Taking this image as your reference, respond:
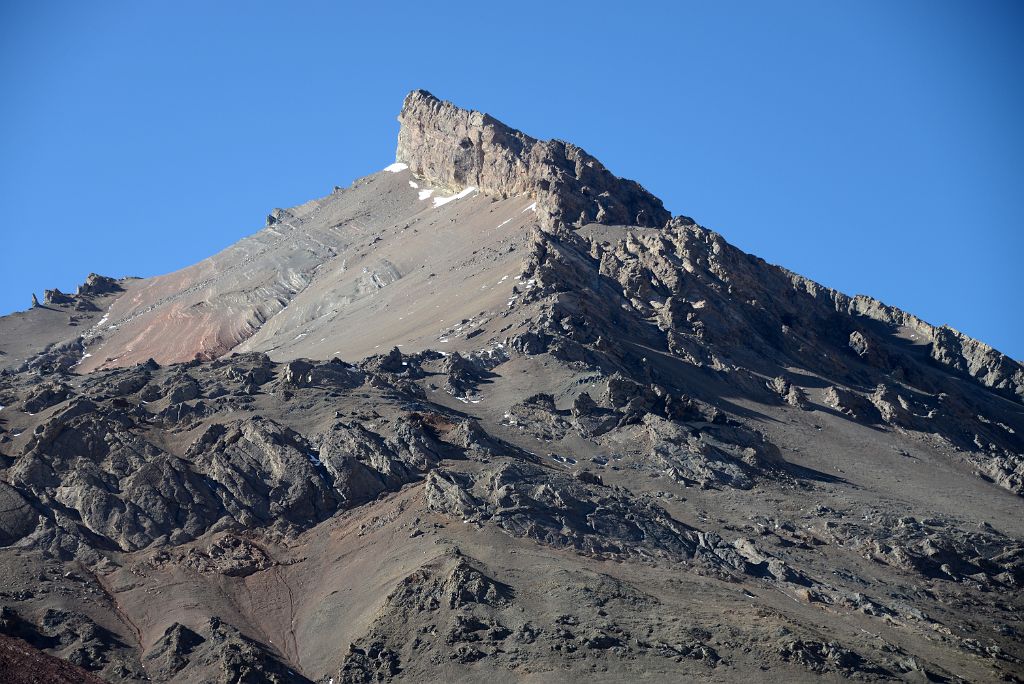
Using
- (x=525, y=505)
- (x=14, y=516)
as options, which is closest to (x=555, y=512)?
(x=525, y=505)

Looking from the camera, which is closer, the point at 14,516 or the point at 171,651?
the point at 171,651

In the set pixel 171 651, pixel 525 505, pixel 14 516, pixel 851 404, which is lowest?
pixel 171 651

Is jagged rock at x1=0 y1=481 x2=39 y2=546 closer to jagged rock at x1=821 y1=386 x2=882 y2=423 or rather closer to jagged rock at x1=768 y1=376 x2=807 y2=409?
jagged rock at x1=768 y1=376 x2=807 y2=409

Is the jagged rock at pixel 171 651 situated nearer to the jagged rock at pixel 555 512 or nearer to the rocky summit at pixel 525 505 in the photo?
the rocky summit at pixel 525 505

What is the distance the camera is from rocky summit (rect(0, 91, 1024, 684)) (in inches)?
3302

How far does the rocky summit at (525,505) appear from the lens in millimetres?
83875

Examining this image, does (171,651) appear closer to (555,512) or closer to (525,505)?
(525,505)

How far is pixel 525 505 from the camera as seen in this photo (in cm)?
9856

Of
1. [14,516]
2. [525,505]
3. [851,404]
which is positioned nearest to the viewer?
[14,516]

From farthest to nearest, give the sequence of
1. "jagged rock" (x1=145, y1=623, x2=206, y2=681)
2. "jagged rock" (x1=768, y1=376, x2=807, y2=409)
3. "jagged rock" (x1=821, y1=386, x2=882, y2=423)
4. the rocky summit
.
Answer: "jagged rock" (x1=821, y1=386, x2=882, y2=423) → "jagged rock" (x1=768, y1=376, x2=807, y2=409) → the rocky summit → "jagged rock" (x1=145, y1=623, x2=206, y2=681)

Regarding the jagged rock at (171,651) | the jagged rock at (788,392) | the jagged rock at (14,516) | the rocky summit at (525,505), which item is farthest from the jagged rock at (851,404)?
the jagged rock at (14,516)

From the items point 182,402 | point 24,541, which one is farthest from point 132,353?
point 24,541

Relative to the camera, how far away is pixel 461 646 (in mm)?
82688

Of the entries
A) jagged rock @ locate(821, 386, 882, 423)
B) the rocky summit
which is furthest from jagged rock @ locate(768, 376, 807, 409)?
jagged rock @ locate(821, 386, 882, 423)
